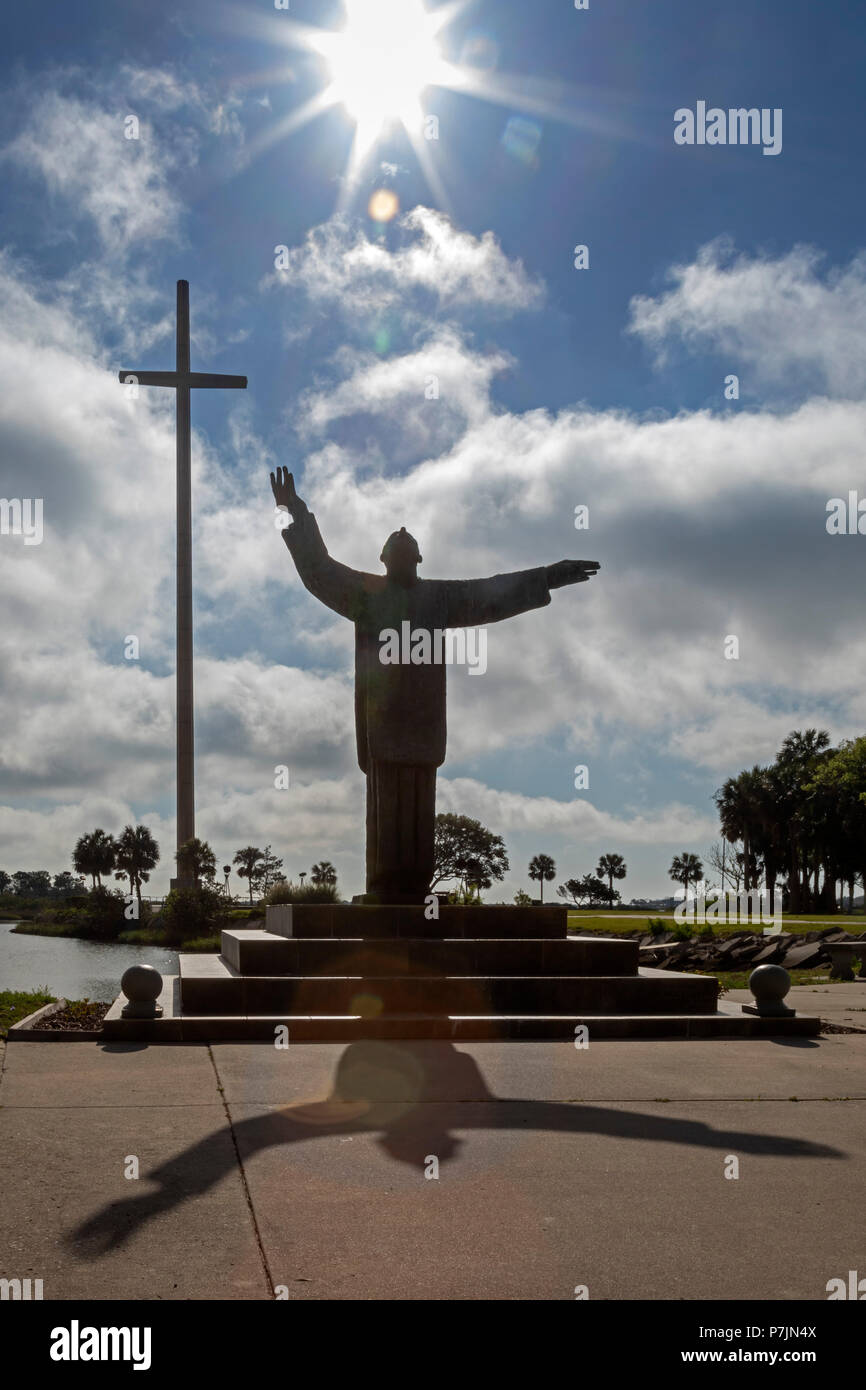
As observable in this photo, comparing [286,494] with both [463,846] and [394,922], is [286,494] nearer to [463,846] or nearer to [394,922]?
[394,922]

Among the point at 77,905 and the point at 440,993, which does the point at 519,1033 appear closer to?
the point at 440,993

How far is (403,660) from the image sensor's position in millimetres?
12086

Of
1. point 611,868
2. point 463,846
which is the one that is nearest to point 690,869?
point 611,868

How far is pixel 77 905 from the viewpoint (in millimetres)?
60844

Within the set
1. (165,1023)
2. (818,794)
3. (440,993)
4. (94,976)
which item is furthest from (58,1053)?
(818,794)

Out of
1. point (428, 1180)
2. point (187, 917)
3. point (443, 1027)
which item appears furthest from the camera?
point (187, 917)

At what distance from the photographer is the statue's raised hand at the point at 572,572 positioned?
40.5ft

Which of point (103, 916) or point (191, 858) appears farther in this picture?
point (103, 916)

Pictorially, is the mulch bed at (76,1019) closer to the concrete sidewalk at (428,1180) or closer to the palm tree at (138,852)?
the concrete sidewalk at (428,1180)

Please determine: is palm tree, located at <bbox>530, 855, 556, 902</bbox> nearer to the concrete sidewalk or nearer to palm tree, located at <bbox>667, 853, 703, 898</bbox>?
palm tree, located at <bbox>667, 853, 703, 898</bbox>

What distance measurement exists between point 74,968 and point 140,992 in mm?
16369

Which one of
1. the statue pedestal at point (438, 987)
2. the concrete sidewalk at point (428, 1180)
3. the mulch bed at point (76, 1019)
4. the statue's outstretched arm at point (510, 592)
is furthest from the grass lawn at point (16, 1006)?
the statue's outstretched arm at point (510, 592)

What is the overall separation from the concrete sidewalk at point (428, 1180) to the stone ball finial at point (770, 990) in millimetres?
2058
